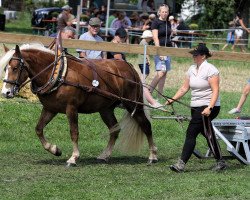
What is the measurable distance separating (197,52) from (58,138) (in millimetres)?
3708

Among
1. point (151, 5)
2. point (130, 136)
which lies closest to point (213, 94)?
point (130, 136)

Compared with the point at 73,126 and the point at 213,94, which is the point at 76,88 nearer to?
the point at 73,126

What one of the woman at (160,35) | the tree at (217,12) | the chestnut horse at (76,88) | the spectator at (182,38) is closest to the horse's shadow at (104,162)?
the chestnut horse at (76,88)

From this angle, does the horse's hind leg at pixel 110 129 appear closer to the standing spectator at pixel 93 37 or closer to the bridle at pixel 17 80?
the bridle at pixel 17 80

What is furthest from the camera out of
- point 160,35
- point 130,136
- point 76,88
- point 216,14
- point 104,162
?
point 216,14

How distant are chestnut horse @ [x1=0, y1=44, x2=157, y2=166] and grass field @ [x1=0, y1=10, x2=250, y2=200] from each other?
45 cm

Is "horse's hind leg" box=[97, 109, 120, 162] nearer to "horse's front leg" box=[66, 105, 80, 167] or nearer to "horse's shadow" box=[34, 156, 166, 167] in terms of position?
"horse's shadow" box=[34, 156, 166, 167]

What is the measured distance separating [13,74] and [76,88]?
0.93m

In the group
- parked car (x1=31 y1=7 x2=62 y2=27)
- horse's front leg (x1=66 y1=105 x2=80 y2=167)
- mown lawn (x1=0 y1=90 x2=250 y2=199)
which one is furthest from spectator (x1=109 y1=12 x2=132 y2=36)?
horse's front leg (x1=66 y1=105 x2=80 y2=167)

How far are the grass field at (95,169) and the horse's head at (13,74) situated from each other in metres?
1.02

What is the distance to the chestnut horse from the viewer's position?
10.6m

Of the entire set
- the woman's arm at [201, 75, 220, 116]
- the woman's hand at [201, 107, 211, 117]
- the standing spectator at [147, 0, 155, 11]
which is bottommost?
the standing spectator at [147, 0, 155, 11]

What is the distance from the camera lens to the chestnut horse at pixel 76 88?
10648 millimetres

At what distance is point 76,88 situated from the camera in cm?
1095
